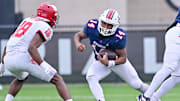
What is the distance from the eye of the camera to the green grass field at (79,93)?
9144mm

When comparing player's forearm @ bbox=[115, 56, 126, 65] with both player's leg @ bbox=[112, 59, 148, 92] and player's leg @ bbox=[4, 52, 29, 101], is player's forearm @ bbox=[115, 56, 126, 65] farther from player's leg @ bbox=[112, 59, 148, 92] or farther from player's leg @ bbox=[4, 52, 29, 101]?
player's leg @ bbox=[4, 52, 29, 101]

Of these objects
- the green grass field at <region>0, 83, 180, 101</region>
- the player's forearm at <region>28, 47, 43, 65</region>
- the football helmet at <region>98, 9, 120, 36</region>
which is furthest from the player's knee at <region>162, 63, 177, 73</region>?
the green grass field at <region>0, 83, 180, 101</region>

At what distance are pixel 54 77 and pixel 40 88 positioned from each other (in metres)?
4.42

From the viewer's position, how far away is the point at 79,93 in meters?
10.1

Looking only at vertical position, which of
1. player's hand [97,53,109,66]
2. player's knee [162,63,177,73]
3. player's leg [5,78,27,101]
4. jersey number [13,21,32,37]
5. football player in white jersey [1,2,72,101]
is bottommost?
player's leg [5,78,27,101]

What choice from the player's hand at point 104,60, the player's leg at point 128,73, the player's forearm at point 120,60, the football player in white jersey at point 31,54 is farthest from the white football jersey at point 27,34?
the player's leg at point 128,73

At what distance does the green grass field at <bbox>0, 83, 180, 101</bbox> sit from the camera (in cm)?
914

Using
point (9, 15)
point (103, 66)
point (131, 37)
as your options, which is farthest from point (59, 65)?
point (103, 66)

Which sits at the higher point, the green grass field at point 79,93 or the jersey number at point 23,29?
the jersey number at point 23,29

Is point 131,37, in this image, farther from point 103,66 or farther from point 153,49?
point 103,66

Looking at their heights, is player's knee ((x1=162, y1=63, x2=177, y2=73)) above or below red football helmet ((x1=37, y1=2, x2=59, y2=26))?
below

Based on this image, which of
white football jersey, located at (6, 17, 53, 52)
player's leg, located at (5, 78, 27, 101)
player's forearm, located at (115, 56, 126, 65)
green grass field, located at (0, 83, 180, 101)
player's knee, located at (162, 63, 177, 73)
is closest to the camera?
white football jersey, located at (6, 17, 53, 52)

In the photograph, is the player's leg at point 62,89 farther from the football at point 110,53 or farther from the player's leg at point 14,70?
the football at point 110,53

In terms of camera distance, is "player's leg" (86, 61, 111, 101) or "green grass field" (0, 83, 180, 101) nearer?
"player's leg" (86, 61, 111, 101)
